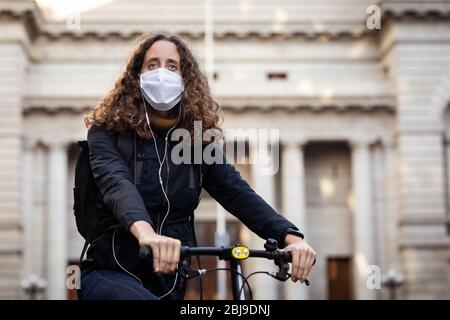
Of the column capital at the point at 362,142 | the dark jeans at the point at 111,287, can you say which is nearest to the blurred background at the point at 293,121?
the column capital at the point at 362,142

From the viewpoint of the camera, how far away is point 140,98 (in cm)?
444

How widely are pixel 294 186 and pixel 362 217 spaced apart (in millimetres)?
3078

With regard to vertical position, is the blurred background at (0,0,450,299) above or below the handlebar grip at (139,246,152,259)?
above

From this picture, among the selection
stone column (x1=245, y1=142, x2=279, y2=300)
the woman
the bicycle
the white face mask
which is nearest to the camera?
the bicycle

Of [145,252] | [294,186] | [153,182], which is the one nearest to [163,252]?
[145,252]

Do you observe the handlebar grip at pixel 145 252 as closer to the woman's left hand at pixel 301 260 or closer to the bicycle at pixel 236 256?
the bicycle at pixel 236 256

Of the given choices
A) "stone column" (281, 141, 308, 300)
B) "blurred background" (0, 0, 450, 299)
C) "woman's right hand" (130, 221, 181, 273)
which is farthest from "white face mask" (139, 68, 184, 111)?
"stone column" (281, 141, 308, 300)

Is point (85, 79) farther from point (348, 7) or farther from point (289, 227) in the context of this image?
point (289, 227)

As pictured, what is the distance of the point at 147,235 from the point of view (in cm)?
343

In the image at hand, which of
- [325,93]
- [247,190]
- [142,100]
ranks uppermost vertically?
[325,93]

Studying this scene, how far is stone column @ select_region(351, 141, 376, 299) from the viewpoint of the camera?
123ft

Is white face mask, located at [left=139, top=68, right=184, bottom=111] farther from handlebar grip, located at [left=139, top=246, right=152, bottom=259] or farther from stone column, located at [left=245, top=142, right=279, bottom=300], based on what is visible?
stone column, located at [left=245, top=142, right=279, bottom=300]
